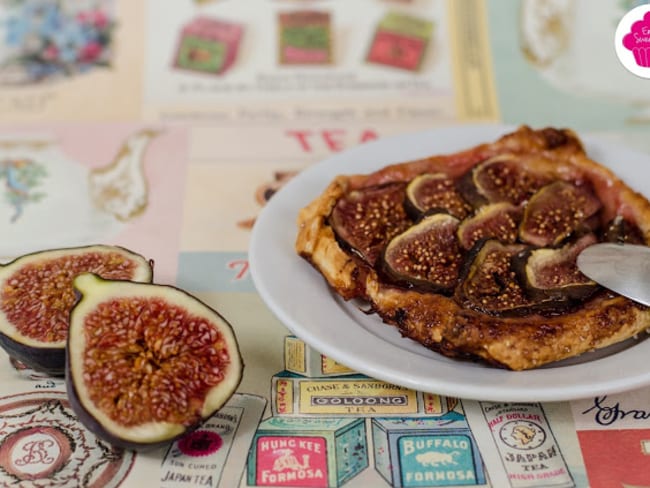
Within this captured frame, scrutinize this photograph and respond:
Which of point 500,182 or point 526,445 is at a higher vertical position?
point 500,182

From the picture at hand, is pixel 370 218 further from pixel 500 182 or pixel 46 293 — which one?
pixel 46 293

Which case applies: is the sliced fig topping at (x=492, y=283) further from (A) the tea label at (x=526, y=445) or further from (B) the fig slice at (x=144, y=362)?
(B) the fig slice at (x=144, y=362)

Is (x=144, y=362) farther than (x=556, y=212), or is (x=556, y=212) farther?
(x=556, y=212)

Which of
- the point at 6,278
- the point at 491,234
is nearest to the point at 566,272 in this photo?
the point at 491,234

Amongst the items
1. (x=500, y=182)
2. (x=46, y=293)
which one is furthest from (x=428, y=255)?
(x=46, y=293)

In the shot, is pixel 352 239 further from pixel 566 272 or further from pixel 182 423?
pixel 182 423

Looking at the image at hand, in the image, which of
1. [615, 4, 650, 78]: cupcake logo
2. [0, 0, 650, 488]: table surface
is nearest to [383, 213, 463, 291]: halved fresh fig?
[0, 0, 650, 488]: table surface
